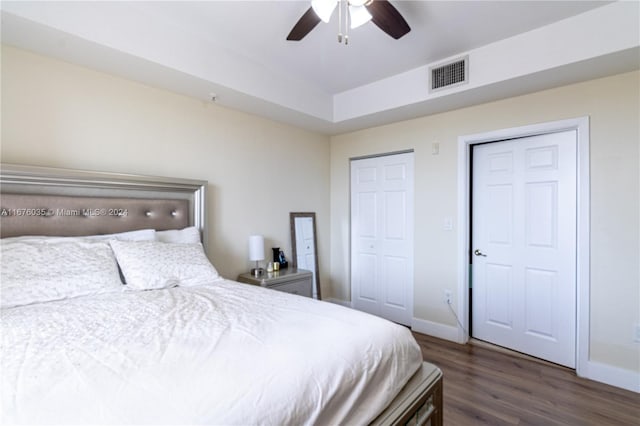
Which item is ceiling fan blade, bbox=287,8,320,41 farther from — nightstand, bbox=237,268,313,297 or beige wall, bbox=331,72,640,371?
nightstand, bbox=237,268,313,297

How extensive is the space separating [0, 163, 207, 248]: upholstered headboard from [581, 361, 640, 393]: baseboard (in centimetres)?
333

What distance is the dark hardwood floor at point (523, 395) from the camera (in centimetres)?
197

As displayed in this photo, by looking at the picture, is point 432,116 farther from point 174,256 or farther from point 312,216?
point 174,256

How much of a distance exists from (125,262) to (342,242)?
268 centimetres

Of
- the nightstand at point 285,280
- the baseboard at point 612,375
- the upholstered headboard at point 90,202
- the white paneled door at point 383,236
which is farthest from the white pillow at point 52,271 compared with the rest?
the baseboard at point 612,375

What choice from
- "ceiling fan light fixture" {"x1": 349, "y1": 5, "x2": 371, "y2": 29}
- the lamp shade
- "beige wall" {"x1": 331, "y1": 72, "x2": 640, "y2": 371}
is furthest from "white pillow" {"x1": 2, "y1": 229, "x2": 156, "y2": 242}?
"beige wall" {"x1": 331, "y1": 72, "x2": 640, "y2": 371}

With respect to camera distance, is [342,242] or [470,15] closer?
[470,15]

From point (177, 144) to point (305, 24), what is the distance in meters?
1.53

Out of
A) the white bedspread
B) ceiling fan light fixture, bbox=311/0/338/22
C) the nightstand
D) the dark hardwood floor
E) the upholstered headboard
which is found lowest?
the dark hardwood floor

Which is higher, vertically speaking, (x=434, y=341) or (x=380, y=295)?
(x=380, y=295)

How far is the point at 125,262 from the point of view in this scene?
1.98 meters

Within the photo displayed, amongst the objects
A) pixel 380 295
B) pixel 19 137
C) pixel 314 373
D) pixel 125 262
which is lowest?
pixel 380 295

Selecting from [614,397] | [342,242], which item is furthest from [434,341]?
[342,242]

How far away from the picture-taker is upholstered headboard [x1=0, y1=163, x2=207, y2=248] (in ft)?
6.16
